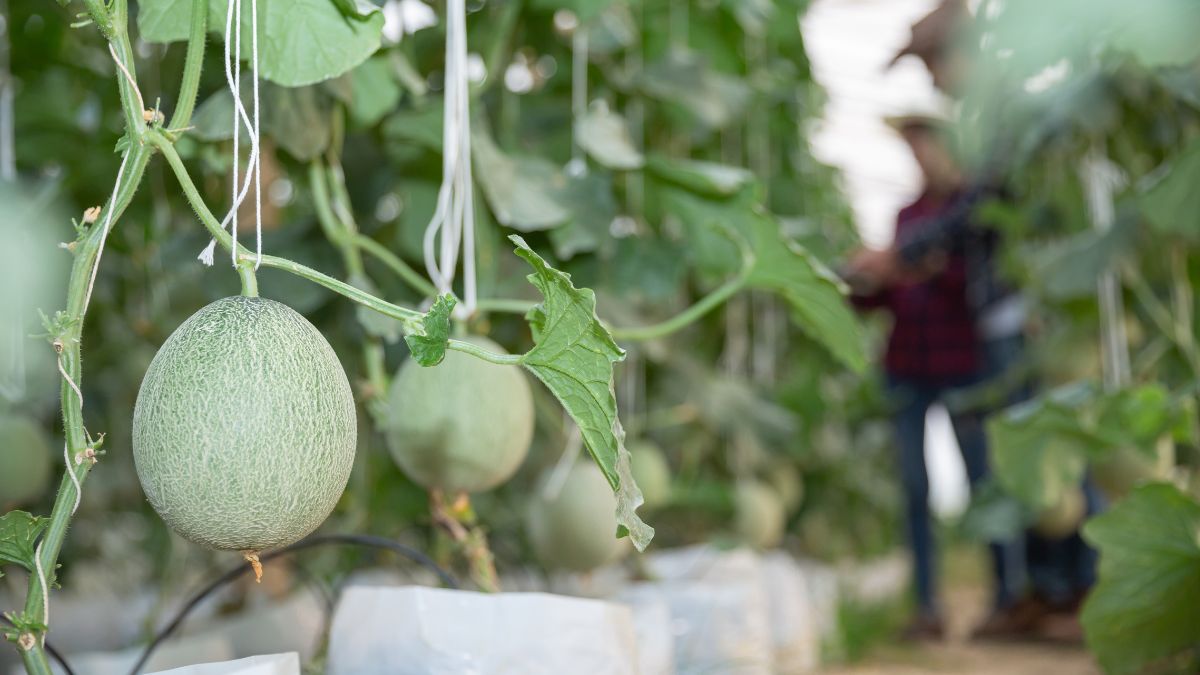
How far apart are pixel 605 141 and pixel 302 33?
599mm

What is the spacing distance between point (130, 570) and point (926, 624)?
2.08 m

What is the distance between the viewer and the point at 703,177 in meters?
1.37

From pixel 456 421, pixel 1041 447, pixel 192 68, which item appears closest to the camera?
pixel 192 68

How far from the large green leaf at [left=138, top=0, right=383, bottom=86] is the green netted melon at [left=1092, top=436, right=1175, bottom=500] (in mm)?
1191

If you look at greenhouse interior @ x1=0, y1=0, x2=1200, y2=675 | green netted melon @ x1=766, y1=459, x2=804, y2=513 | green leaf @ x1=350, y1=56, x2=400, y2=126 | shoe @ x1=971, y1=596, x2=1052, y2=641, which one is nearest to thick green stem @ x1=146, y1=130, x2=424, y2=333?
greenhouse interior @ x1=0, y1=0, x2=1200, y2=675

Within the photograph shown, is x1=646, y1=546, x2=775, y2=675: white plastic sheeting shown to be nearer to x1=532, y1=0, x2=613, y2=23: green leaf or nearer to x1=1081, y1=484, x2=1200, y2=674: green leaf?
x1=1081, y1=484, x2=1200, y2=674: green leaf

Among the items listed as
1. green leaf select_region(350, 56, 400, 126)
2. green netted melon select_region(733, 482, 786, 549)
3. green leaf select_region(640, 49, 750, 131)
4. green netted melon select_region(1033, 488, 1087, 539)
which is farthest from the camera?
green netted melon select_region(1033, 488, 1087, 539)

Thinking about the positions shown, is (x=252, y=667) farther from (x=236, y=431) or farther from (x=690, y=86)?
(x=690, y=86)

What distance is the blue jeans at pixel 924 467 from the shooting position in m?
2.77

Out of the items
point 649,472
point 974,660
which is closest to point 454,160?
point 649,472

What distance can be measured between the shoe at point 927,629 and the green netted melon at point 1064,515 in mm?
356

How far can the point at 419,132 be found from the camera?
1.26 meters

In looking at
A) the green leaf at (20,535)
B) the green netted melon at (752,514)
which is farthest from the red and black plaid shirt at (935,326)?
the green leaf at (20,535)

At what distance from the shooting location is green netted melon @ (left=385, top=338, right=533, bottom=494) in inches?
38.7
